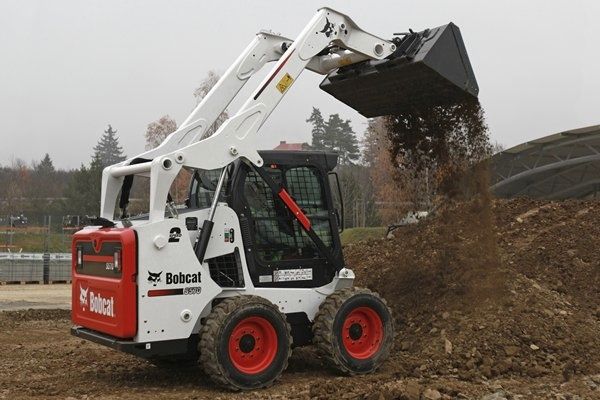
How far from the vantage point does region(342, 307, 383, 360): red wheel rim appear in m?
7.33

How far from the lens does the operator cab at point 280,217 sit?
7070 mm

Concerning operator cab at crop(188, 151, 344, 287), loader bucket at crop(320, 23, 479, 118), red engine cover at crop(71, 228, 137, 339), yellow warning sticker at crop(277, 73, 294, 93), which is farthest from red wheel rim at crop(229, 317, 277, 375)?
loader bucket at crop(320, 23, 479, 118)

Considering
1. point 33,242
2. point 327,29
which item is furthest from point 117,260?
point 33,242

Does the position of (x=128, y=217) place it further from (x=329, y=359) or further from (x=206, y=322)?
(x=329, y=359)

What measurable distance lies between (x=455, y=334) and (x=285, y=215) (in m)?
2.58

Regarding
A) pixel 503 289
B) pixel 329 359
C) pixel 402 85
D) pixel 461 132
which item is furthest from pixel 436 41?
pixel 329 359

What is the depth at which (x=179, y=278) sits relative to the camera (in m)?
6.51

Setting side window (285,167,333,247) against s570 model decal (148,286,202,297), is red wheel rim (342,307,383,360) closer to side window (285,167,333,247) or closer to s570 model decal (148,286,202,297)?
side window (285,167,333,247)

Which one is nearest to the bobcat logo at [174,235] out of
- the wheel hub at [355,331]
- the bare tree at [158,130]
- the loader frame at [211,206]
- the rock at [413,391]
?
the loader frame at [211,206]

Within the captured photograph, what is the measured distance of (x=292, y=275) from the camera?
734 centimetres

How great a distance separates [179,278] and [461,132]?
4.88 m

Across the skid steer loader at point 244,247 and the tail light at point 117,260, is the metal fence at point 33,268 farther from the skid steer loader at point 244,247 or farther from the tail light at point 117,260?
the tail light at point 117,260

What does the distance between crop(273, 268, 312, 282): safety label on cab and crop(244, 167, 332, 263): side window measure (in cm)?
13

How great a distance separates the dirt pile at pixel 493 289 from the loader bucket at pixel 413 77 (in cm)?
235
